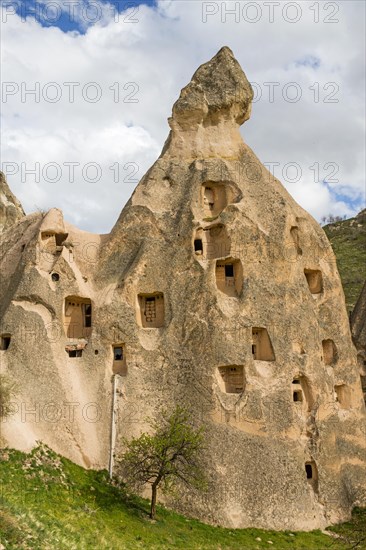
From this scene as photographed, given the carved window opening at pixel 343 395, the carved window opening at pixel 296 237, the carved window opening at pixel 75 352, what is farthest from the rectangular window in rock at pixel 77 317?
the carved window opening at pixel 343 395

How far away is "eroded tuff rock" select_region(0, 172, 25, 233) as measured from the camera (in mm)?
49281

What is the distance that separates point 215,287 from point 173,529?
11.5 m

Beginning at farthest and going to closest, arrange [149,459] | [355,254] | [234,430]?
[355,254], [234,430], [149,459]

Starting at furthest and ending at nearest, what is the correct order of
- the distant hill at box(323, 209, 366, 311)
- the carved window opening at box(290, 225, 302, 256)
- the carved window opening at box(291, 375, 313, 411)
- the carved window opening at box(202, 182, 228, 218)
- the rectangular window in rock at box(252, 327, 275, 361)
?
the distant hill at box(323, 209, 366, 311) < the carved window opening at box(202, 182, 228, 218) < the carved window opening at box(290, 225, 302, 256) < the rectangular window in rock at box(252, 327, 275, 361) < the carved window opening at box(291, 375, 313, 411)

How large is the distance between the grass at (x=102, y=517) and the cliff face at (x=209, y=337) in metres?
0.81

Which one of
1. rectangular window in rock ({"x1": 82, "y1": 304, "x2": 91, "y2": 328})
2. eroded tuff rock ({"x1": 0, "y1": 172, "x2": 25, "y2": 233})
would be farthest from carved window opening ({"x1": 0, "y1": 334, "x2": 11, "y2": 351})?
eroded tuff rock ({"x1": 0, "y1": 172, "x2": 25, "y2": 233})

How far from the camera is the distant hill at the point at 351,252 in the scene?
5617cm

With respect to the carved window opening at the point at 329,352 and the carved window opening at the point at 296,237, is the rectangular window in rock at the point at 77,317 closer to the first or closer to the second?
the carved window opening at the point at 296,237

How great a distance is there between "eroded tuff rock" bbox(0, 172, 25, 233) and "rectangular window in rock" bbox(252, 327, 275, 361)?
26229mm

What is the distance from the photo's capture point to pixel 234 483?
2612 cm

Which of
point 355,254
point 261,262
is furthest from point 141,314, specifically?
point 355,254

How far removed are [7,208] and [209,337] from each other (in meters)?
27.8

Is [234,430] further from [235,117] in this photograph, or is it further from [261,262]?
[235,117]

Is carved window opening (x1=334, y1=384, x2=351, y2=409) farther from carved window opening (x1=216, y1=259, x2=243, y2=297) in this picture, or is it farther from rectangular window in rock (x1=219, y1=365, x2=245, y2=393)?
carved window opening (x1=216, y1=259, x2=243, y2=297)
